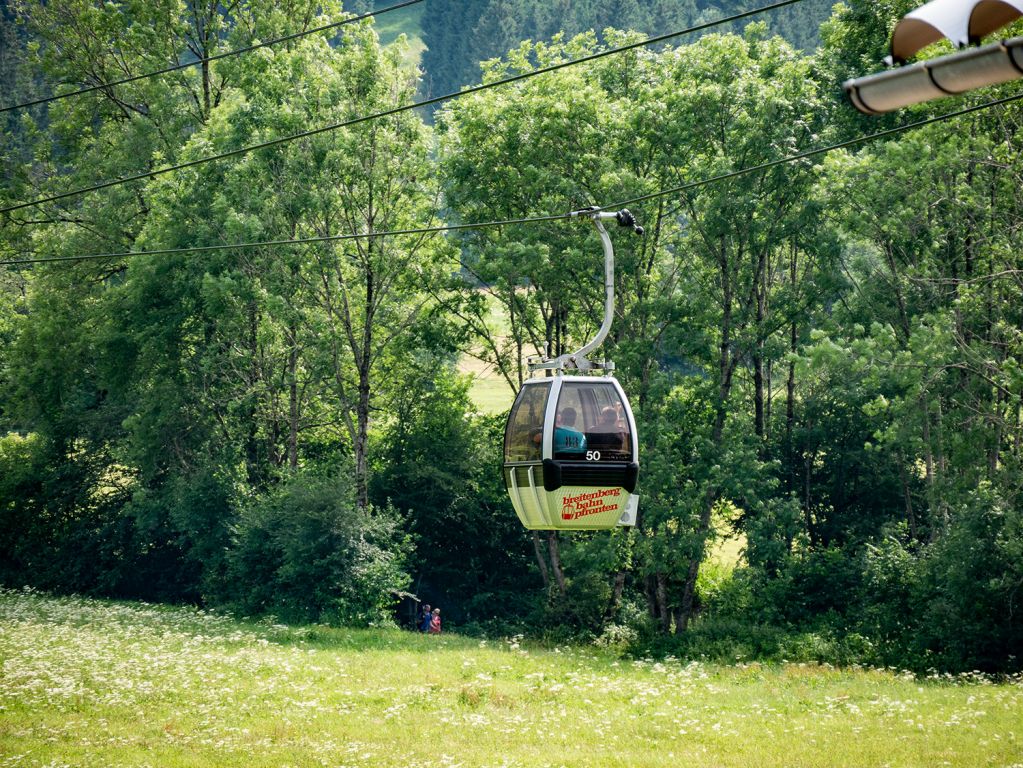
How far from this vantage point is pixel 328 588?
114 ft

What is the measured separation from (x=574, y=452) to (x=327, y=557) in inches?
746

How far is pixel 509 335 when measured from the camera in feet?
128

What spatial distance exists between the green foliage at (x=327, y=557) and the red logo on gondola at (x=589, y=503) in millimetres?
17957

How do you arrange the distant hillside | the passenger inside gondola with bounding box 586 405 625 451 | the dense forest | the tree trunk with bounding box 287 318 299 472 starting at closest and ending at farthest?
the passenger inside gondola with bounding box 586 405 625 451, the dense forest, the tree trunk with bounding box 287 318 299 472, the distant hillside

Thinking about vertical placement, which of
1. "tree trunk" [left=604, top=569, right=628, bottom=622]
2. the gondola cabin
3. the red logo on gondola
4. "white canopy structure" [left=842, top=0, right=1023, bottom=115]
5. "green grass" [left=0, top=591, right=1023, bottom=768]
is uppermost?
"white canopy structure" [left=842, top=0, right=1023, bottom=115]

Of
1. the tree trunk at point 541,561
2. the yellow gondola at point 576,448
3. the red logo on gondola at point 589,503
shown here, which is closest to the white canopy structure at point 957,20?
the yellow gondola at point 576,448

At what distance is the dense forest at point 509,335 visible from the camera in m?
28.6

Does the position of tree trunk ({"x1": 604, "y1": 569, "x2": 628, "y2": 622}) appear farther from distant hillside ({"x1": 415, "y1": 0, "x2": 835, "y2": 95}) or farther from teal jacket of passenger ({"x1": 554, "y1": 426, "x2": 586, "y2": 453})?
distant hillside ({"x1": 415, "y1": 0, "x2": 835, "y2": 95})

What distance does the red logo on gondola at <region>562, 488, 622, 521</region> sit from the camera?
1769 centimetres

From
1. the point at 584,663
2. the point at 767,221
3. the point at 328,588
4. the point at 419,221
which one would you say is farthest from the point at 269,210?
the point at 584,663

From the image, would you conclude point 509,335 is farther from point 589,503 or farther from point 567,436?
point 567,436

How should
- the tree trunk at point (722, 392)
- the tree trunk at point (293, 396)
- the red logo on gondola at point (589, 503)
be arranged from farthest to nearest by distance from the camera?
the tree trunk at point (293, 396), the tree trunk at point (722, 392), the red logo on gondola at point (589, 503)

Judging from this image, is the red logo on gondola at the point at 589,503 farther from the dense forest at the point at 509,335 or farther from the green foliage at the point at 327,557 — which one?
the green foliage at the point at 327,557

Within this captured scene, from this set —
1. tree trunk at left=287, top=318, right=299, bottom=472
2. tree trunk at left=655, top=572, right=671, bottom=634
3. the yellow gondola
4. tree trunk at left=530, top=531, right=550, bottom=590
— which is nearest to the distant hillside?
tree trunk at left=287, top=318, right=299, bottom=472
